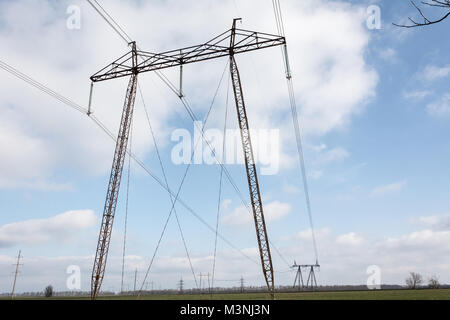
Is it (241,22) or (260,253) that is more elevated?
(241,22)

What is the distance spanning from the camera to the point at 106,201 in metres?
52.4

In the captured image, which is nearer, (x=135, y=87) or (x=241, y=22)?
(x=241, y=22)

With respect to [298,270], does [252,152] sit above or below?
above
